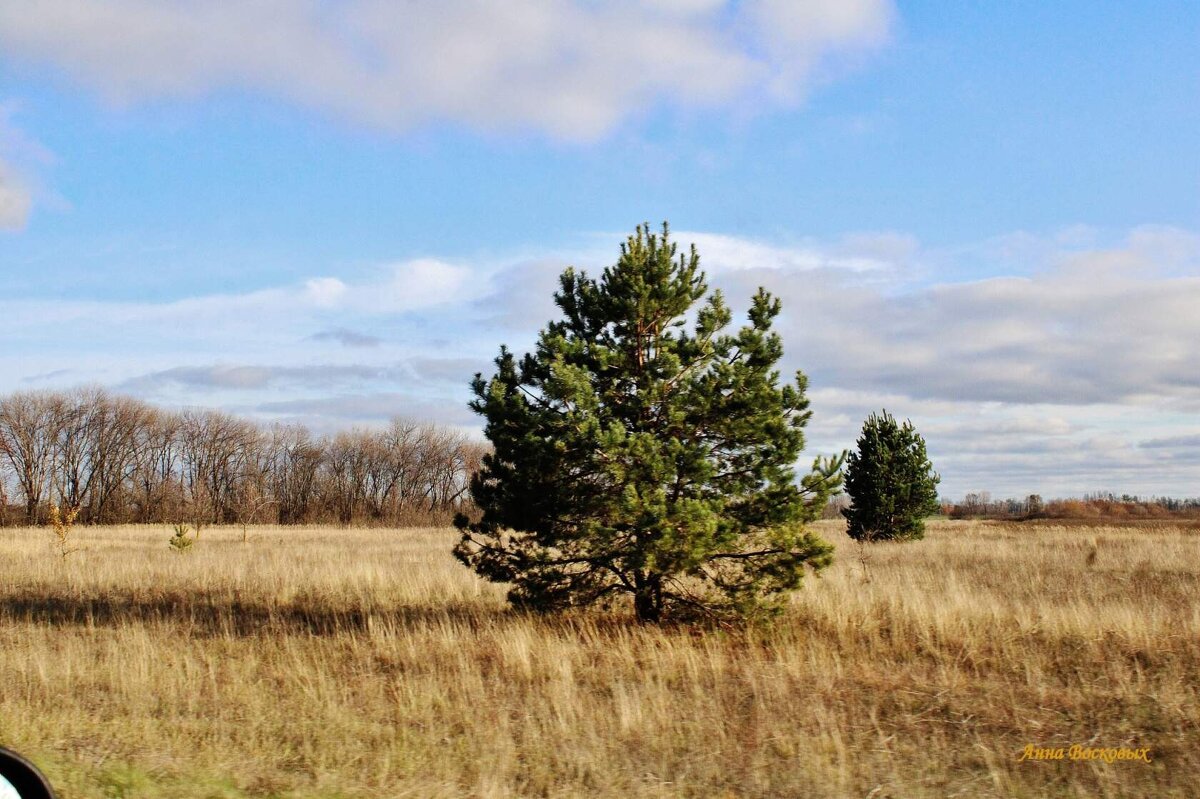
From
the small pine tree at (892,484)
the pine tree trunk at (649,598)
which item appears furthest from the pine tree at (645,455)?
the small pine tree at (892,484)

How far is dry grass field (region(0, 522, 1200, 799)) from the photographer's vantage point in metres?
6.24

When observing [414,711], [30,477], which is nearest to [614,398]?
[414,711]

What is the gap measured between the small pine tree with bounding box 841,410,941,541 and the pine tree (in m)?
19.3

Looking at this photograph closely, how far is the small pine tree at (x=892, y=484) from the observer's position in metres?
29.0

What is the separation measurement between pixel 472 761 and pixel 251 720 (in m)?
2.43

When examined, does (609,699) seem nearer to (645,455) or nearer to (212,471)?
(645,455)

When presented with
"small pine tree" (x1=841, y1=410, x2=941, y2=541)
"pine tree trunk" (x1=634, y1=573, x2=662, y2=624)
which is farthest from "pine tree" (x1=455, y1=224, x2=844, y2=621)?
"small pine tree" (x1=841, y1=410, x2=941, y2=541)

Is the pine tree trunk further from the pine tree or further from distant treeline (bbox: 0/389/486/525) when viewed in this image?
distant treeline (bbox: 0/389/486/525)

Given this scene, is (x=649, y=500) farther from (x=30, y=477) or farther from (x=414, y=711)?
(x=30, y=477)

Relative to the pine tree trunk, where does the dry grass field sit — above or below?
below

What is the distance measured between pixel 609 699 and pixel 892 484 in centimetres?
2302

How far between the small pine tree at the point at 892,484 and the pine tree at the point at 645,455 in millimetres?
19269

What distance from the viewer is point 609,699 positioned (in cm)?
829

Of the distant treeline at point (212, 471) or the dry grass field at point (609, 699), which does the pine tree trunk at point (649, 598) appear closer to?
the dry grass field at point (609, 699)
